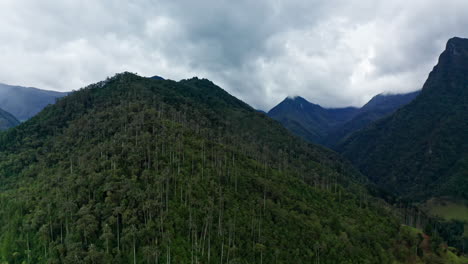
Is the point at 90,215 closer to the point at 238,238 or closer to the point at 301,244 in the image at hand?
the point at 238,238

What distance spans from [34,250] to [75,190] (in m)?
22.0

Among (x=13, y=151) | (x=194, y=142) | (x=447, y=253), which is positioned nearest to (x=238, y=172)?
(x=194, y=142)

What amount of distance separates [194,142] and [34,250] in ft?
246

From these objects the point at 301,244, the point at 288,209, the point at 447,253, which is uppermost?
the point at 288,209

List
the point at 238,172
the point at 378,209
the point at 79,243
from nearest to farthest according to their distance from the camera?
the point at 79,243 < the point at 238,172 < the point at 378,209

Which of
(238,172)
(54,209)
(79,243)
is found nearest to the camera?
(79,243)

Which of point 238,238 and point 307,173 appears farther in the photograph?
point 307,173

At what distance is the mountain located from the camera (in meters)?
84.6

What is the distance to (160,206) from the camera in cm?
9106

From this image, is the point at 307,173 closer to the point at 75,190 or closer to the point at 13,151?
the point at 75,190

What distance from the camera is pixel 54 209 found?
3730 inches

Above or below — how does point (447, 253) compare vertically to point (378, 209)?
below

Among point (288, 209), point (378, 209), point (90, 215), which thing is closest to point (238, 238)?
point (288, 209)

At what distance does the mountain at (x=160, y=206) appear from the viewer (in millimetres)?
84625
